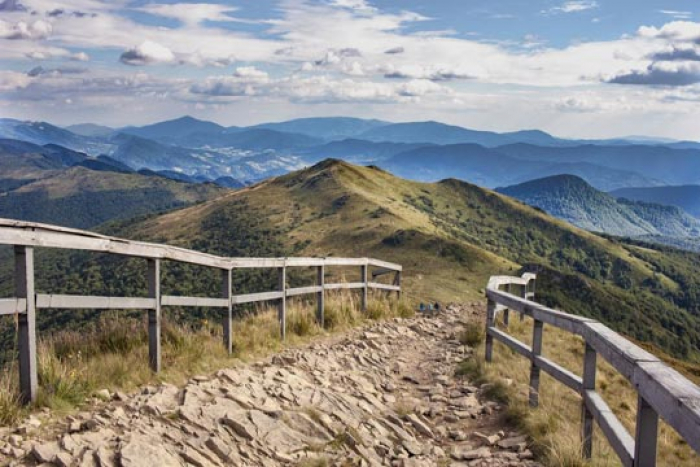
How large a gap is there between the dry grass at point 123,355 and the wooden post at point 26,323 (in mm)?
140

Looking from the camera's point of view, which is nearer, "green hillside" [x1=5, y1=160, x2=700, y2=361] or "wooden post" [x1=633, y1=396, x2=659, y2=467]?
"wooden post" [x1=633, y1=396, x2=659, y2=467]

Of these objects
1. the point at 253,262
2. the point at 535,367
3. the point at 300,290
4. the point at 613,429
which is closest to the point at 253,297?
the point at 253,262

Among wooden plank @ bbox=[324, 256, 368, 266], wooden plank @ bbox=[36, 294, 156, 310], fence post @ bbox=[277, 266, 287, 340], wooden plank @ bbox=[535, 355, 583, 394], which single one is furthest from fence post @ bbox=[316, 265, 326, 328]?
wooden plank @ bbox=[535, 355, 583, 394]

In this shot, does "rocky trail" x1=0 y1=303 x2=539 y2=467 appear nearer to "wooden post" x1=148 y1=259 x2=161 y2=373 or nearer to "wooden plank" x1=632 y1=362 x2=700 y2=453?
"wooden post" x1=148 y1=259 x2=161 y2=373

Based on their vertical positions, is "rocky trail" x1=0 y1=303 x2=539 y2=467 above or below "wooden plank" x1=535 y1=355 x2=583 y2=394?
below

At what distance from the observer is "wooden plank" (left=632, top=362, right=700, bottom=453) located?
3379 mm

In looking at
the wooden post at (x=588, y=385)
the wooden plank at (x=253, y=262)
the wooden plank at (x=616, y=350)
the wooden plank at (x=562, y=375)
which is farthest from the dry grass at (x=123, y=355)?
the wooden plank at (x=616, y=350)

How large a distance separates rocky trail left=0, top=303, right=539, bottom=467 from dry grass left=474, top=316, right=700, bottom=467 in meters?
0.28

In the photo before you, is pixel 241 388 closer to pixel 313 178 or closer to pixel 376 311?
pixel 376 311

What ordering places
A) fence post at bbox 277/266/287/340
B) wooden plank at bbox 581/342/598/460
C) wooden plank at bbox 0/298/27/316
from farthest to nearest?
fence post at bbox 277/266/287/340
wooden plank at bbox 581/342/598/460
wooden plank at bbox 0/298/27/316

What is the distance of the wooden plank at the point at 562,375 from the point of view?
646 centimetres

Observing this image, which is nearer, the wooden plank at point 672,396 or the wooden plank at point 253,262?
the wooden plank at point 672,396

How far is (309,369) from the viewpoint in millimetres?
9023

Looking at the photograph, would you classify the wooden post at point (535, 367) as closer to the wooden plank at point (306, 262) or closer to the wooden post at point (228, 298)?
the wooden post at point (228, 298)
